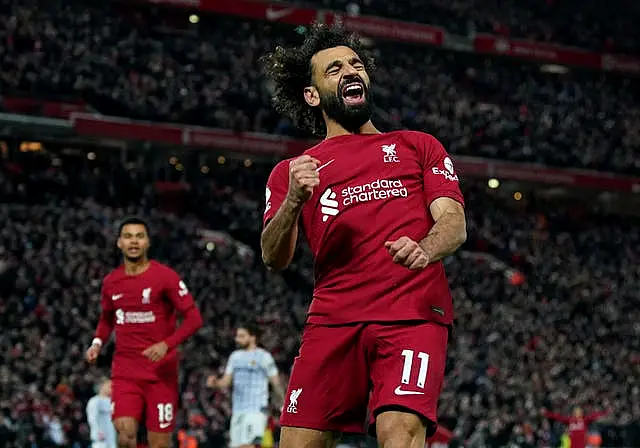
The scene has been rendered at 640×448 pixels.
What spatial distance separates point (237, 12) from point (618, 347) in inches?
632

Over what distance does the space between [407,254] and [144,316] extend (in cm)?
619

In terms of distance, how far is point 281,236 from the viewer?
5.56 metres

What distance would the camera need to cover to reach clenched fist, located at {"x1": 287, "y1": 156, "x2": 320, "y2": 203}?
5.25 meters

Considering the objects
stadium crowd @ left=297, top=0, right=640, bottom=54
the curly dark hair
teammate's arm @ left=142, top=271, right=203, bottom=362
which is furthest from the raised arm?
stadium crowd @ left=297, top=0, right=640, bottom=54

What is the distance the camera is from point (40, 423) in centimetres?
1939

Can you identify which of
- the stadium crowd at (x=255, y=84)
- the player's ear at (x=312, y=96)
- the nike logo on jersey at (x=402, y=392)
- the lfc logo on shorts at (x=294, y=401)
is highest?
the stadium crowd at (x=255, y=84)

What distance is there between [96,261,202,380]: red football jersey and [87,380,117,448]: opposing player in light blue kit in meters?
5.59

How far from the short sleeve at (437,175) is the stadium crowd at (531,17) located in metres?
36.4

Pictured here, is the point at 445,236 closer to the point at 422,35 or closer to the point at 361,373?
the point at 361,373

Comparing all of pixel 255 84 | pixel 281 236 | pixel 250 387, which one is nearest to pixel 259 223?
pixel 255 84

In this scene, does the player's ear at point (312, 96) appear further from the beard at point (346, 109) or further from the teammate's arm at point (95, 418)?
the teammate's arm at point (95, 418)

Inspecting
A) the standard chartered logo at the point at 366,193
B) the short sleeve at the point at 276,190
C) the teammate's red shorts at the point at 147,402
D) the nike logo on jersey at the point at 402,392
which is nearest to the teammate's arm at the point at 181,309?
the teammate's red shorts at the point at 147,402

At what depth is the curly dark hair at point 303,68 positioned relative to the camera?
6324 mm

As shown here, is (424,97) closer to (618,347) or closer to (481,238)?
(481,238)
